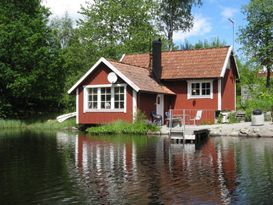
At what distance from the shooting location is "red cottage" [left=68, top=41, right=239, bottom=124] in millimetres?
29609

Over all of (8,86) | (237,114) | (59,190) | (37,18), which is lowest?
(59,190)

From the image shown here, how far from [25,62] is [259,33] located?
25.2m

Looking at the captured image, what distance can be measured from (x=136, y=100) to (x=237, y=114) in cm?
712

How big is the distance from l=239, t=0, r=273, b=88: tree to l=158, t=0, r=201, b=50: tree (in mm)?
6002

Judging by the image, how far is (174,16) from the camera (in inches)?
1969

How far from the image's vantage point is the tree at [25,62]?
124 ft

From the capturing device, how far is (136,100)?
2911 centimetres

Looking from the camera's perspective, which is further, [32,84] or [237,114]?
[32,84]

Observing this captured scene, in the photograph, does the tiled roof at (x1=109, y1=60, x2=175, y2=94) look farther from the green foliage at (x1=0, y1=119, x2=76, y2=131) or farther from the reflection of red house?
the reflection of red house

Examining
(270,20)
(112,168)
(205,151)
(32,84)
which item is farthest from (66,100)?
(112,168)

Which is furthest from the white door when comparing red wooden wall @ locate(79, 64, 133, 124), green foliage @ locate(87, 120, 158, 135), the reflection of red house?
the reflection of red house

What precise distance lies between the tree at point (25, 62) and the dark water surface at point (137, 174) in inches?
743

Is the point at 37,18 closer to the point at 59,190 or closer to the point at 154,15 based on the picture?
the point at 154,15

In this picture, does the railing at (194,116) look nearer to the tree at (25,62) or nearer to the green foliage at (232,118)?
the green foliage at (232,118)
